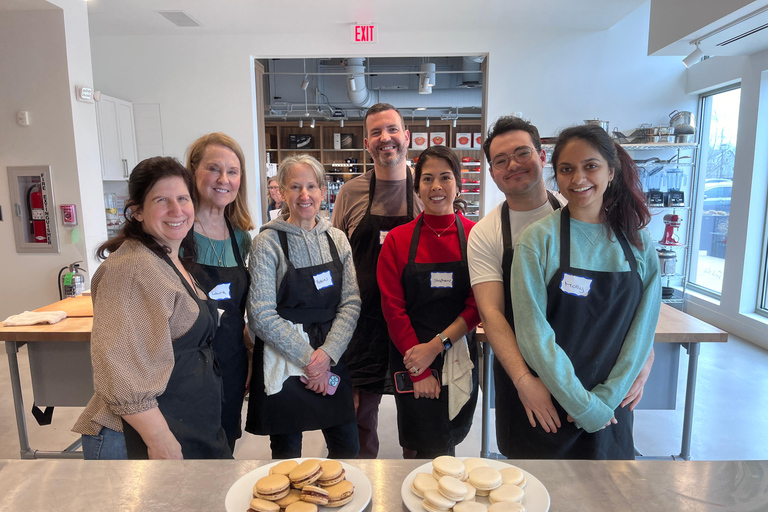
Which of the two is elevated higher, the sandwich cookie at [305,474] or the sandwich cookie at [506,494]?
the sandwich cookie at [305,474]

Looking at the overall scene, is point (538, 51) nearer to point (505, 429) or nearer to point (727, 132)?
point (727, 132)

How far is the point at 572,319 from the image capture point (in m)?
1.40

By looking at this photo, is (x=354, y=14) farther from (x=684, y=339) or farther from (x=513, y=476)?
(x=513, y=476)

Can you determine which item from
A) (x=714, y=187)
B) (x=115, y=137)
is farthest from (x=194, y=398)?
(x=714, y=187)

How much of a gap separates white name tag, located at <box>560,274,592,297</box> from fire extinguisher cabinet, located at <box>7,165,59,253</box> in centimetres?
498

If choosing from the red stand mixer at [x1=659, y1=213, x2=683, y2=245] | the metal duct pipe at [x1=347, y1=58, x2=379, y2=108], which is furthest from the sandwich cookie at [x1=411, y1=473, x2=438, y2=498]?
the metal duct pipe at [x1=347, y1=58, x2=379, y2=108]

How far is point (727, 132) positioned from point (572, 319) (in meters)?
5.92

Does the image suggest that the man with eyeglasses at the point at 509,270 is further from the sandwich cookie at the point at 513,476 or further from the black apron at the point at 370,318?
the black apron at the point at 370,318

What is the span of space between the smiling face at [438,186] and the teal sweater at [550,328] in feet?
1.61

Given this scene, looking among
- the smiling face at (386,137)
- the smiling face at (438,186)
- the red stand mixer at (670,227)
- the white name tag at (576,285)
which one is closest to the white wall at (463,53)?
the red stand mixer at (670,227)

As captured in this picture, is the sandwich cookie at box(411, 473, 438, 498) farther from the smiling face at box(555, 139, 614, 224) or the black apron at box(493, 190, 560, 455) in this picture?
the smiling face at box(555, 139, 614, 224)

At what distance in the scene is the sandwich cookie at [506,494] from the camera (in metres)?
0.84

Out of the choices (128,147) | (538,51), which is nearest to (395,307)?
(538,51)

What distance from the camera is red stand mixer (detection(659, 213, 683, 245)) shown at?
5.72 metres
